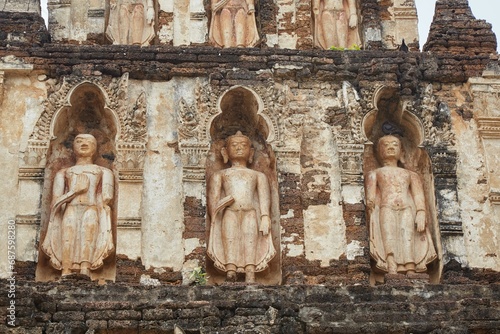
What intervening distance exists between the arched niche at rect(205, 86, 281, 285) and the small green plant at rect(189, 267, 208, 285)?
2.61 ft

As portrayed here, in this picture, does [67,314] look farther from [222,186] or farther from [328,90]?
[328,90]

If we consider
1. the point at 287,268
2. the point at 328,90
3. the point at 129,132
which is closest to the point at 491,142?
the point at 328,90

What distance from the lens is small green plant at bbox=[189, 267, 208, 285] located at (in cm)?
1627

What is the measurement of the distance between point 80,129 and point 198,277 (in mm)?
3090

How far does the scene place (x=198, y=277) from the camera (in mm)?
16312

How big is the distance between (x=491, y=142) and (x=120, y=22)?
18.7 ft

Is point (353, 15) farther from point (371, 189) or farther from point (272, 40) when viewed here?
point (371, 189)

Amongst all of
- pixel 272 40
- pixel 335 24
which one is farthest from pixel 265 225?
pixel 335 24

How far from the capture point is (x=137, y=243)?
1661 centimetres

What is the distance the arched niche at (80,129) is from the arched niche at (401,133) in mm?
3485

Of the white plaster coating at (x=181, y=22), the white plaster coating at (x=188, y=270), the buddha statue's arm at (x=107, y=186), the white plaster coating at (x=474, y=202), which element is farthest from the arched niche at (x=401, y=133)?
the buddha statue's arm at (x=107, y=186)

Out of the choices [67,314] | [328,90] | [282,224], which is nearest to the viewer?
[67,314]

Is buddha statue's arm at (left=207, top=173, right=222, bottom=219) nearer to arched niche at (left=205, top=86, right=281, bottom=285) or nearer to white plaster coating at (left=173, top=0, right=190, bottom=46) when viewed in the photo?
arched niche at (left=205, top=86, right=281, bottom=285)

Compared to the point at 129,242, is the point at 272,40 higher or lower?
higher
